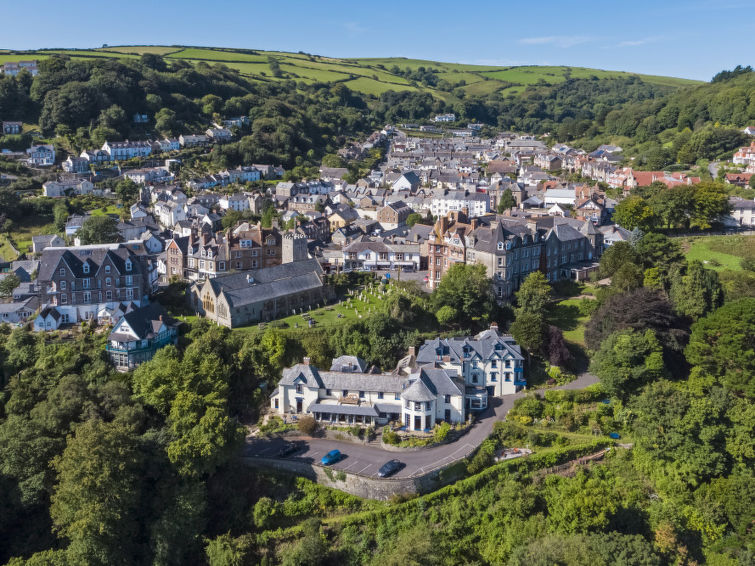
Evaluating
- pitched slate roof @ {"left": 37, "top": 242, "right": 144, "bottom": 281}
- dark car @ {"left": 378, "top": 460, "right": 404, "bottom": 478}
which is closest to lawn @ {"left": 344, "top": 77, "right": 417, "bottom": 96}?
pitched slate roof @ {"left": 37, "top": 242, "right": 144, "bottom": 281}

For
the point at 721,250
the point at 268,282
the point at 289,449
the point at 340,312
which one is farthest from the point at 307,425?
the point at 721,250

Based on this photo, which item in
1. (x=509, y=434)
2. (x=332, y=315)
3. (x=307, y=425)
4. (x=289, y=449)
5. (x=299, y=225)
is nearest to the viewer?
(x=289, y=449)

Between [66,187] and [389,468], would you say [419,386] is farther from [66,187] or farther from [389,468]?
[66,187]

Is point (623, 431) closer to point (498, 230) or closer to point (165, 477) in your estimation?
point (498, 230)

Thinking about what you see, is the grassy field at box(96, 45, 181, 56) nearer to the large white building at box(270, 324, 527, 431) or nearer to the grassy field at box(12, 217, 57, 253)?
the grassy field at box(12, 217, 57, 253)

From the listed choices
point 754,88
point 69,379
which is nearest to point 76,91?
point 69,379

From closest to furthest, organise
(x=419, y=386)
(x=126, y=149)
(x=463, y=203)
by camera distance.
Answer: (x=419, y=386), (x=463, y=203), (x=126, y=149)
